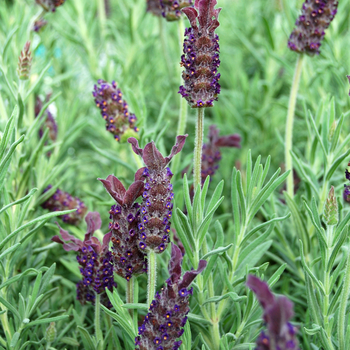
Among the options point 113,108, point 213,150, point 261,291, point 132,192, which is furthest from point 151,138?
point 261,291

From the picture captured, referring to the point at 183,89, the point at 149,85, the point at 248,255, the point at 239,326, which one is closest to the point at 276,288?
the point at 248,255

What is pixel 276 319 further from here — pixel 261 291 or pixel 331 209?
pixel 331 209

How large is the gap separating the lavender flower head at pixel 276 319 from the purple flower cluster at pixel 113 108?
3.53 ft

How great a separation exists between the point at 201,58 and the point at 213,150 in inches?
32.1

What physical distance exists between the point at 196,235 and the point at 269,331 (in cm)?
58

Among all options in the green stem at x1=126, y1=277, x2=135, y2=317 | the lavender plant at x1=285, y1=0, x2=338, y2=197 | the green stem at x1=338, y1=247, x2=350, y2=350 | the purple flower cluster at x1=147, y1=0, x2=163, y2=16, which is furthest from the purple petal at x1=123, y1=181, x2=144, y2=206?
the purple flower cluster at x1=147, y1=0, x2=163, y2=16

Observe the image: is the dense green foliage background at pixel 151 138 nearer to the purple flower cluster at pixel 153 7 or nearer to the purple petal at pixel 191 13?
the purple flower cluster at pixel 153 7

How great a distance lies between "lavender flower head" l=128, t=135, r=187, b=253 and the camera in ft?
3.82

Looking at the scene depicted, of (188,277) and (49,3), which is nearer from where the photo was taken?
(188,277)

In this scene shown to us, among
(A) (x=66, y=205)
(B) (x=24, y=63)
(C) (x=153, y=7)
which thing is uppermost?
(C) (x=153, y=7)

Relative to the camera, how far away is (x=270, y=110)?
2.53 meters

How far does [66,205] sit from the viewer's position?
1.80 m

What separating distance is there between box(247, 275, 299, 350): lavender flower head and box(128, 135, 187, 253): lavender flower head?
1.52 ft

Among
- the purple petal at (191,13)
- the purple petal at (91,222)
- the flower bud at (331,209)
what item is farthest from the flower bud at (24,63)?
the flower bud at (331,209)
